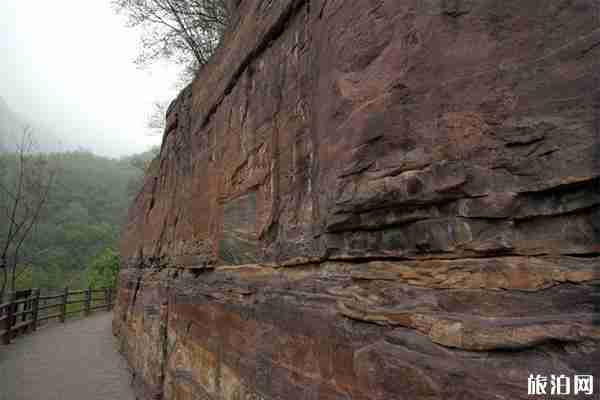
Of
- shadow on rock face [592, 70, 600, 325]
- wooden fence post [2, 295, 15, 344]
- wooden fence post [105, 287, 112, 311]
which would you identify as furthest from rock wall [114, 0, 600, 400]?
wooden fence post [105, 287, 112, 311]

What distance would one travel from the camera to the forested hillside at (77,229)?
25.7m

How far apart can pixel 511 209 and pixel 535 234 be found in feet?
0.37

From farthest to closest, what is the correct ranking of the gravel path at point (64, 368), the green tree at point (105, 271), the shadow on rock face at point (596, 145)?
the green tree at point (105, 271) < the gravel path at point (64, 368) < the shadow on rock face at point (596, 145)

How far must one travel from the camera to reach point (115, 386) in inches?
238

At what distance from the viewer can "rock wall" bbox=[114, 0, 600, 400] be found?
1.14 m

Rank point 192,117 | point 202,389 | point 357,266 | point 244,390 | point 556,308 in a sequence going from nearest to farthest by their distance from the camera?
point 556,308 → point 357,266 → point 244,390 → point 202,389 → point 192,117

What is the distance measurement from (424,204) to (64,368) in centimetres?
855

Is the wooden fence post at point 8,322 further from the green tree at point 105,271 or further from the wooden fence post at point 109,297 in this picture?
the green tree at point 105,271

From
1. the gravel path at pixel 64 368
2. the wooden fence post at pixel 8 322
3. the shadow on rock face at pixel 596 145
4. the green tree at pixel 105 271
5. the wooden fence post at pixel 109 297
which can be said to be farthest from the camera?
the green tree at pixel 105 271

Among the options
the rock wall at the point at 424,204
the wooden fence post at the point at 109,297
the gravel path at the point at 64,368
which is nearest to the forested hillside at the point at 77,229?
the wooden fence post at the point at 109,297

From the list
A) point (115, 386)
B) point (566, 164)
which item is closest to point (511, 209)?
point (566, 164)

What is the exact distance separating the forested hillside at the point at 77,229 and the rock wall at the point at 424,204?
23.3 m

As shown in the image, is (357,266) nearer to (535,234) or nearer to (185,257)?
(535,234)

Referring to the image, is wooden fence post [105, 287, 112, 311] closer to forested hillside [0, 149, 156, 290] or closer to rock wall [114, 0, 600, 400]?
forested hillside [0, 149, 156, 290]
